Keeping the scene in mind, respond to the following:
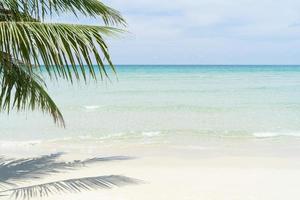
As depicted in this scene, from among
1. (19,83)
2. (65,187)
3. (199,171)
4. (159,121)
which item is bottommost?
(159,121)

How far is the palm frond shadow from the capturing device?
5.59 meters

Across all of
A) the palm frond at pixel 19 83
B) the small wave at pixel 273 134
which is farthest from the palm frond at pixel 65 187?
the small wave at pixel 273 134

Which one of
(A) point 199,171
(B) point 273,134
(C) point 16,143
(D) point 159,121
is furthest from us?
(D) point 159,121

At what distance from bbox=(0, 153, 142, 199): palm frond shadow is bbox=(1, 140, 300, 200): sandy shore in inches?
4.7

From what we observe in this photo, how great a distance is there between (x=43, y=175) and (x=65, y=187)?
1120 millimetres

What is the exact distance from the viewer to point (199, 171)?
23.8ft

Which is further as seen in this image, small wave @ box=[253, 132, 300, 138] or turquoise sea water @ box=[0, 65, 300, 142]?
turquoise sea water @ box=[0, 65, 300, 142]

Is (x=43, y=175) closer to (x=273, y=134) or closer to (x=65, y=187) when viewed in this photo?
(x=65, y=187)

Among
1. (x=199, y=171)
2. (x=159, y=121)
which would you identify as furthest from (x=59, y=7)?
(x=159, y=121)

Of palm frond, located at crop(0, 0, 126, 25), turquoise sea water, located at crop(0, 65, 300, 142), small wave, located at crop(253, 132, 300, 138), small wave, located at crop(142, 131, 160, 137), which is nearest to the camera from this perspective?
palm frond, located at crop(0, 0, 126, 25)

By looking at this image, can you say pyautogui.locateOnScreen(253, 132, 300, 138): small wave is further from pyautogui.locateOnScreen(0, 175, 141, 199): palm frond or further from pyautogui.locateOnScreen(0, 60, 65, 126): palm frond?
pyautogui.locateOnScreen(0, 60, 65, 126): palm frond

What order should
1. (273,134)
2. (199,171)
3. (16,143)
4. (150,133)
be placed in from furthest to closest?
(150,133) → (273,134) → (16,143) → (199,171)

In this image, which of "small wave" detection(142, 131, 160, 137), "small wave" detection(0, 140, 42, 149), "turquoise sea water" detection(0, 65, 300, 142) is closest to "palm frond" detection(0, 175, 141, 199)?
"turquoise sea water" detection(0, 65, 300, 142)

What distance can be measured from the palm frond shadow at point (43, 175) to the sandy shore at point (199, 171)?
119mm
